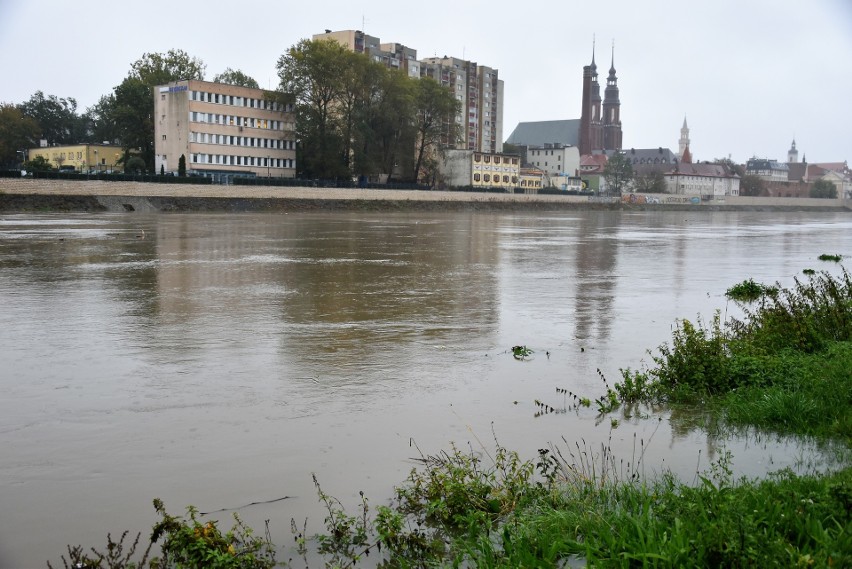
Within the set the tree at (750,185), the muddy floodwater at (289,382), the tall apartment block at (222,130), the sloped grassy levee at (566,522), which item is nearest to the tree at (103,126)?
the tall apartment block at (222,130)

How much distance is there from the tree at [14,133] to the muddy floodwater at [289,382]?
89586mm

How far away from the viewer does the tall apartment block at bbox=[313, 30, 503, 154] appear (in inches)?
5226

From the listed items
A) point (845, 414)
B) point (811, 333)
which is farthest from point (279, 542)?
point (811, 333)

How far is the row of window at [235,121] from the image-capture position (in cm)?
8750

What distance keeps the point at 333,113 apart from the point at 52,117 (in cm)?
4939

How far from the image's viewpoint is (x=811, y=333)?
33.7 feet

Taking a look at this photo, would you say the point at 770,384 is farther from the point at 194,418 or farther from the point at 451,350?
the point at 194,418

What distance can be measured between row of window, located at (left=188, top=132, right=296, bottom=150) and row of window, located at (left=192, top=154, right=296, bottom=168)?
56.6 inches

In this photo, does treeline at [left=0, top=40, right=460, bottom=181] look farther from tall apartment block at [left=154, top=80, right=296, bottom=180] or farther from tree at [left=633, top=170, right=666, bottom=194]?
tree at [left=633, top=170, right=666, bottom=194]

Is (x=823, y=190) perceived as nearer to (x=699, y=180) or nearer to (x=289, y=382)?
(x=699, y=180)

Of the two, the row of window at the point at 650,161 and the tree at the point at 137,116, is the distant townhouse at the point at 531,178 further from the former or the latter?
the tree at the point at 137,116

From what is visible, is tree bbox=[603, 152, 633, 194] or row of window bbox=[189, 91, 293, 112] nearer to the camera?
row of window bbox=[189, 91, 293, 112]

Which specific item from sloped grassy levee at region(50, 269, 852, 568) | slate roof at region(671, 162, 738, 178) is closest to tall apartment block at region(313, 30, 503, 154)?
Result: slate roof at region(671, 162, 738, 178)

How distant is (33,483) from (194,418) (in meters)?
1.83
